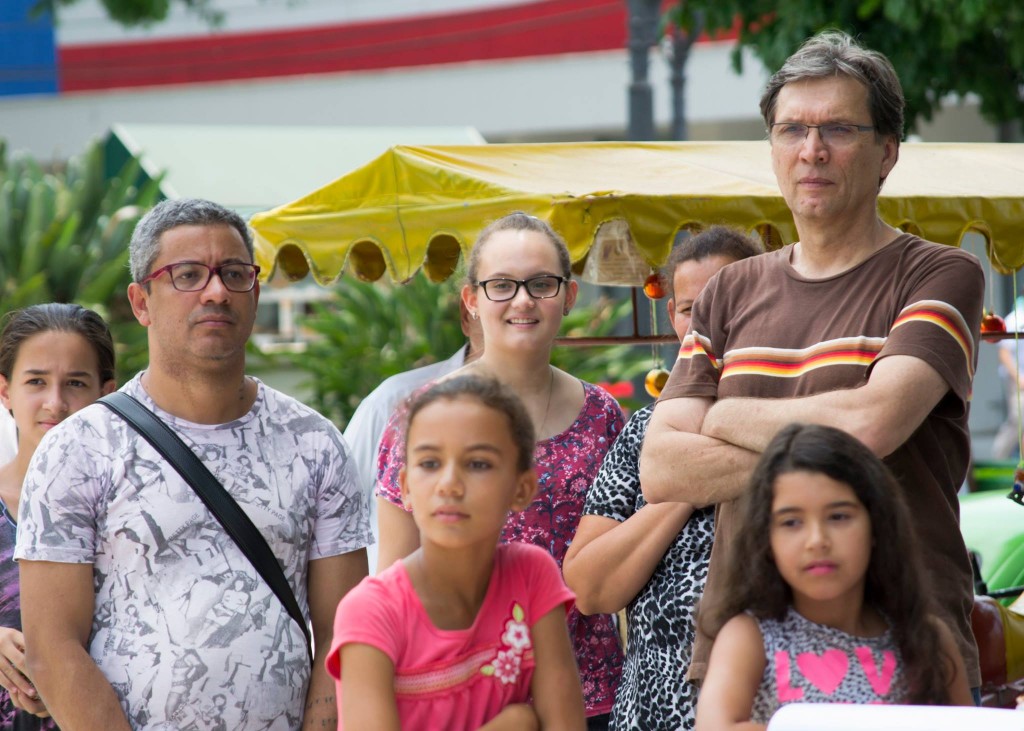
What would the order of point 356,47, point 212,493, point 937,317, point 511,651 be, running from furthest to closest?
point 356,47
point 212,493
point 937,317
point 511,651

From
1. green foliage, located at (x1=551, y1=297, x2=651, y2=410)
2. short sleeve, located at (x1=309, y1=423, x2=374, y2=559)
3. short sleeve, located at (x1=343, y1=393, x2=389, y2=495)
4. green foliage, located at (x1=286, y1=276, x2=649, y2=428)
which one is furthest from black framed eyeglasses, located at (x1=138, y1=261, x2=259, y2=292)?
green foliage, located at (x1=286, y1=276, x2=649, y2=428)

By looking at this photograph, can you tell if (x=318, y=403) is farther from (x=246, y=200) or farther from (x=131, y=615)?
(x=131, y=615)

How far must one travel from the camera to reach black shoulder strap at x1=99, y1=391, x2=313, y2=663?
9.96ft

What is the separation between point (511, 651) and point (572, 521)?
3.19ft

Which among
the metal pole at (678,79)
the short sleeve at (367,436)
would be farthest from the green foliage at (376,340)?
the short sleeve at (367,436)

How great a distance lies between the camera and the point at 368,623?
8.15 ft

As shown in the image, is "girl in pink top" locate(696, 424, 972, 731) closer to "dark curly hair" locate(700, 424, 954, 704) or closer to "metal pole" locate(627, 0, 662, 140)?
"dark curly hair" locate(700, 424, 954, 704)

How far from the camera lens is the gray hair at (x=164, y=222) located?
317cm

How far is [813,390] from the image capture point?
2.82m

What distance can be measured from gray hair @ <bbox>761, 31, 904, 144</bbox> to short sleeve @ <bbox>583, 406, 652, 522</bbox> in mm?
826

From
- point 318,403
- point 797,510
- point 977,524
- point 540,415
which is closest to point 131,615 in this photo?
point 540,415

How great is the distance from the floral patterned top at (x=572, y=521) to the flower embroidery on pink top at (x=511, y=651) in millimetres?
845

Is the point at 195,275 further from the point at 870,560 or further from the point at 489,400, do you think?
the point at 870,560

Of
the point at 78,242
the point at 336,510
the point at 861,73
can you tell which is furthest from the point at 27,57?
the point at 861,73
